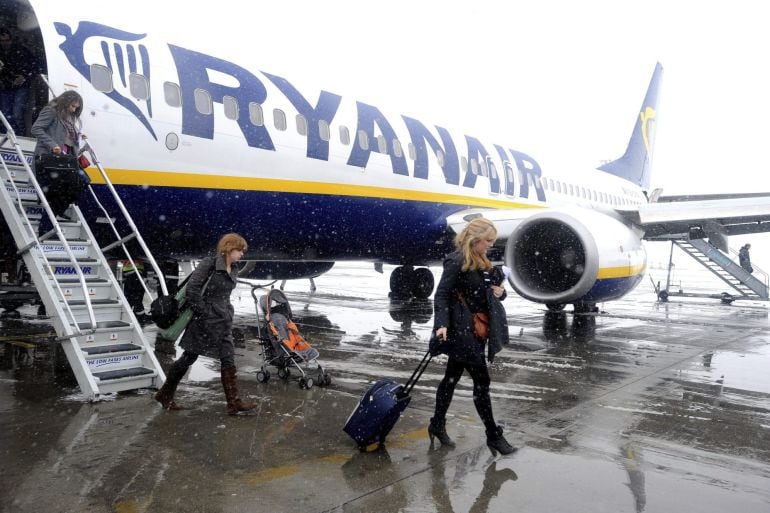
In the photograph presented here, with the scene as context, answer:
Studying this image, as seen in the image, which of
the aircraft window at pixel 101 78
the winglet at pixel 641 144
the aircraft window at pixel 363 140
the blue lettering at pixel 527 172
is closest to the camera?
the aircraft window at pixel 101 78

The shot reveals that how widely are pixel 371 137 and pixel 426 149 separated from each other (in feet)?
4.82

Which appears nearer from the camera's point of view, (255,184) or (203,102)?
(203,102)

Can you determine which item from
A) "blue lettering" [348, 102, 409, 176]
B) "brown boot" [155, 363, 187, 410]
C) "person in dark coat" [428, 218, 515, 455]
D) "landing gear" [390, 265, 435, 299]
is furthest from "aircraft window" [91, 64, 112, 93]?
"landing gear" [390, 265, 435, 299]

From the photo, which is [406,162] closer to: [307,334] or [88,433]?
[307,334]

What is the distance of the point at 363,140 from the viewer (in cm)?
937

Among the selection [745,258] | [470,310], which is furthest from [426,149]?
[745,258]

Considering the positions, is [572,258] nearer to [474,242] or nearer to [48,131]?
[474,242]

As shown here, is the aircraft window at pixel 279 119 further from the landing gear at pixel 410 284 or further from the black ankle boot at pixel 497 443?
the landing gear at pixel 410 284

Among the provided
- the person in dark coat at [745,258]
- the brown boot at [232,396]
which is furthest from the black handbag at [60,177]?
the person in dark coat at [745,258]

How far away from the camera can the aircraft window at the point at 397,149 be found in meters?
9.98

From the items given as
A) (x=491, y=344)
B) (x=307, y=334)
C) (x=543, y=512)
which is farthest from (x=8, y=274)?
(x=543, y=512)

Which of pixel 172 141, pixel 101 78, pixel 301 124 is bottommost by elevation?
pixel 172 141

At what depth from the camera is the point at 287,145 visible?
8000 millimetres

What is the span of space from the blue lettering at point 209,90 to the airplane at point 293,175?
2cm
